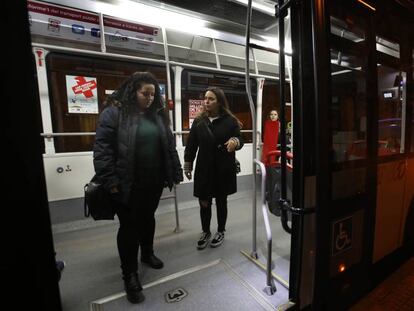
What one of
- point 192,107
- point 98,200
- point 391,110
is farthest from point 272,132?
point 98,200

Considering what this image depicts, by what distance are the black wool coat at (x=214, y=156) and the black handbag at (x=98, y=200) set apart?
88 centimetres

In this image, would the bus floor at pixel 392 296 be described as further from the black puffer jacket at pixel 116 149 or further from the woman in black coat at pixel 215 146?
the black puffer jacket at pixel 116 149

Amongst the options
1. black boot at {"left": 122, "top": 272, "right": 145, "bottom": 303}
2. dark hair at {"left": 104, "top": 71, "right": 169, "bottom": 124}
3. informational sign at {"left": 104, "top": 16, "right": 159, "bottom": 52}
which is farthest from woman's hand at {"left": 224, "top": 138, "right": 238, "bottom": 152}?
informational sign at {"left": 104, "top": 16, "right": 159, "bottom": 52}

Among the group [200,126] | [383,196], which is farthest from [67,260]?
[383,196]

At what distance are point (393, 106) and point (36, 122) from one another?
203cm

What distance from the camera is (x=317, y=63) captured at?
952 millimetres

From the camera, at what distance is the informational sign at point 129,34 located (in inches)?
110

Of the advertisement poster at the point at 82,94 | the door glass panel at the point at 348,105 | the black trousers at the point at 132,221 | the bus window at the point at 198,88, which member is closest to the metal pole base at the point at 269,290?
the door glass panel at the point at 348,105

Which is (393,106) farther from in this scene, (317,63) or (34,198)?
(34,198)

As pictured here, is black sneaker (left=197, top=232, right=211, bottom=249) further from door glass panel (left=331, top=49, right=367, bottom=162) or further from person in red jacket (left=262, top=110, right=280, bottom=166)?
person in red jacket (left=262, top=110, right=280, bottom=166)

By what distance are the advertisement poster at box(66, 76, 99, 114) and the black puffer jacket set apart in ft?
5.53

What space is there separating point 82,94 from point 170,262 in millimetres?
2325

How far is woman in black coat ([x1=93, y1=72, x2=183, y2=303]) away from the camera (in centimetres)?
143

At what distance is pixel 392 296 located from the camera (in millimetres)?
1591
